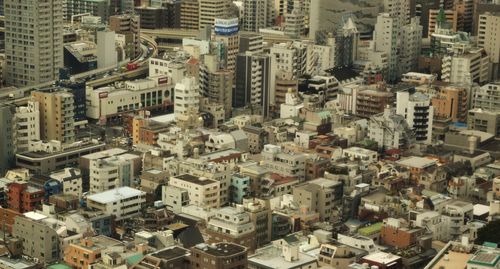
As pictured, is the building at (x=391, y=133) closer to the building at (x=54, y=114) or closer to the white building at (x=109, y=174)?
the white building at (x=109, y=174)

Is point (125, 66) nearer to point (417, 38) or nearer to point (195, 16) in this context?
point (195, 16)

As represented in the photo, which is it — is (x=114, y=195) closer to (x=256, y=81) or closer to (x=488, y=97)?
(x=256, y=81)

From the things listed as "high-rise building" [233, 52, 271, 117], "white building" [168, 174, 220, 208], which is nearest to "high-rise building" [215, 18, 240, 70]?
"high-rise building" [233, 52, 271, 117]

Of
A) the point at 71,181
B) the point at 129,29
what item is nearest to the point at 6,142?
the point at 71,181

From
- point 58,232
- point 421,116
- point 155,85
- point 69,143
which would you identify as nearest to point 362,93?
point 421,116

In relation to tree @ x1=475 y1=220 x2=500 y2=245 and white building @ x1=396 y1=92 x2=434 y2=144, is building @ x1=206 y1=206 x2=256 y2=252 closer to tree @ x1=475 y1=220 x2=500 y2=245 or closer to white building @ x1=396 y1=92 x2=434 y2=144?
tree @ x1=475 y1=220 x2=500 y2=245

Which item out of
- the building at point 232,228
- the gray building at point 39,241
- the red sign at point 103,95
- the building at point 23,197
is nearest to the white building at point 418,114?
the red sign at point 103,95
